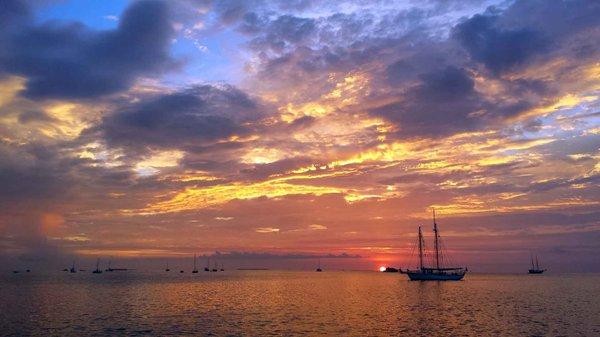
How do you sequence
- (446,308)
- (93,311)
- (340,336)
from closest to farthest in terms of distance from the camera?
1. (340,336)
2. (93,311)
3. (446,308)

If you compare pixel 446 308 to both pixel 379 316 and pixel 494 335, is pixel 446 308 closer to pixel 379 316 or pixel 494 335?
pixel 379 316

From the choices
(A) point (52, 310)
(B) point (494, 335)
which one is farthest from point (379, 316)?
(A) point (52, 310)

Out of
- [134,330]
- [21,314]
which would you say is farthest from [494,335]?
[21,314]

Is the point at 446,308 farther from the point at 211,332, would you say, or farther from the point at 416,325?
the point at 211,332

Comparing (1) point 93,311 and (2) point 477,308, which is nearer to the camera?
(1) point 93,311

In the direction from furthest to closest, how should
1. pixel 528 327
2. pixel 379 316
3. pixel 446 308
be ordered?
1. pixel 446 308
2. pixel 379 316
3. pixel 528 327

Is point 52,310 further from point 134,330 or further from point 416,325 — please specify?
point 416,325

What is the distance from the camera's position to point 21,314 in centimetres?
9488

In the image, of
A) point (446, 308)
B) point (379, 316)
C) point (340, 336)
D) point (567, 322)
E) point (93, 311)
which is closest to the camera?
point (340, 336)

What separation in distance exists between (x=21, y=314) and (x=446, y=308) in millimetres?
93216

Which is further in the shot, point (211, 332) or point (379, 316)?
Result: point (379, 316)

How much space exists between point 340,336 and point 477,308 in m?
58.2

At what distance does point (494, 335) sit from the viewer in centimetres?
7025

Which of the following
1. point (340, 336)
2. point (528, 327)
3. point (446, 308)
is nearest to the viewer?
point (340, 336)
